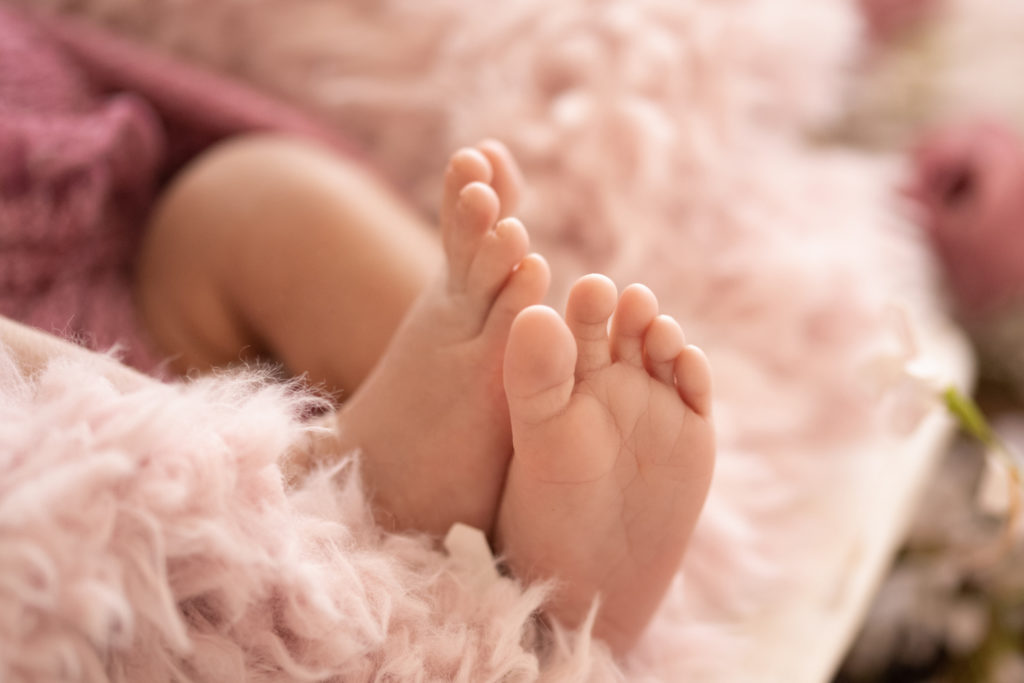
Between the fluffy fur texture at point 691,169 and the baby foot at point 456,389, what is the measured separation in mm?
219

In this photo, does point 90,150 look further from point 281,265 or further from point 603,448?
point 603,448

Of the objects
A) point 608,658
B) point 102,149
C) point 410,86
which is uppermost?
point 410,86


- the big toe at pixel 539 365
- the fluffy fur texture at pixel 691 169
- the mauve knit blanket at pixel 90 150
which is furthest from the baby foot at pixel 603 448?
the mauve knit blanket at pixel 90 150

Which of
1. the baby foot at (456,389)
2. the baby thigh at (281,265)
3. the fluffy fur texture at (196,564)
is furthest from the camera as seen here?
the baby thigh at (281,265)

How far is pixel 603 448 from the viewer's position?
0.44m

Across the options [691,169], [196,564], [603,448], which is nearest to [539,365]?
[603,448]

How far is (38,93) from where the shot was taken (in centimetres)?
71

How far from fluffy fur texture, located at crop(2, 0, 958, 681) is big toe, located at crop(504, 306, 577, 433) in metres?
0.24

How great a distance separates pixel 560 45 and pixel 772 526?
484mm

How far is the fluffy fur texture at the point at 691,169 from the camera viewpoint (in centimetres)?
69

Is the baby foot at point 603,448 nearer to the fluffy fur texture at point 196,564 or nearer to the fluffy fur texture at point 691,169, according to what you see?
the fluffy fur texture at point 196,564

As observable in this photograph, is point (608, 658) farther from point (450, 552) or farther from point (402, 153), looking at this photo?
point (402, 153)

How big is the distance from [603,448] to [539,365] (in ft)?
0.23

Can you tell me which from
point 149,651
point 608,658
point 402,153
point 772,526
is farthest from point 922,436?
point 149,651
